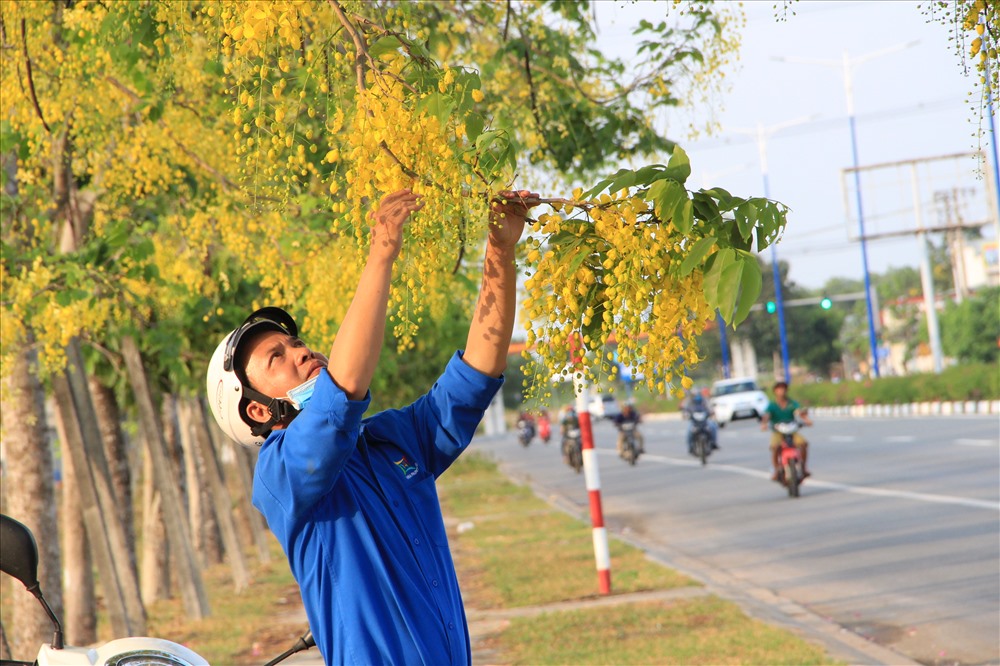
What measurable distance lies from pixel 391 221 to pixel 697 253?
68 cm

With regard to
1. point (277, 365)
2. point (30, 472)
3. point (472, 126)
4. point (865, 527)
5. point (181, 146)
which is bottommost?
point (865, 527)

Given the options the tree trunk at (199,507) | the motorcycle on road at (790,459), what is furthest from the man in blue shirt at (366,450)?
the tree trunk at (199,507)

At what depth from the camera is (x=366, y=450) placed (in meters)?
3.20

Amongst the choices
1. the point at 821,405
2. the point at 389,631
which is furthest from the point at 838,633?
the point at 821,405

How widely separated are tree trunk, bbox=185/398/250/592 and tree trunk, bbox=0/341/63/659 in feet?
18.0

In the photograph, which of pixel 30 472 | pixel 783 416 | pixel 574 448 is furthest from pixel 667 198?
pixel 574 448

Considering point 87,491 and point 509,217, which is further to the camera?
point 87,491

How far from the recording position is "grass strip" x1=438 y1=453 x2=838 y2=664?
823 centimetres

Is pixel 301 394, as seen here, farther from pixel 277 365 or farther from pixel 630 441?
pixel 630 441

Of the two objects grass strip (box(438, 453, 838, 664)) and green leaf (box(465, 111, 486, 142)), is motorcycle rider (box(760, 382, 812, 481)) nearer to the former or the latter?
grass strip (box(438, 453, 838, 664))

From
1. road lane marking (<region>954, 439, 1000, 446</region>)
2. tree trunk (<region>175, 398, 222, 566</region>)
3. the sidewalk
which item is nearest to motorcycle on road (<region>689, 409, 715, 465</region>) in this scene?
road lane marking (<region>954, 439, 1000, 446</region>)

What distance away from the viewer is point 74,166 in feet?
31.6

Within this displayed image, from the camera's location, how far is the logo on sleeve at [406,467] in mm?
3258

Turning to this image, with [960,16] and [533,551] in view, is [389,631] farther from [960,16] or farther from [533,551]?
[533,551]
